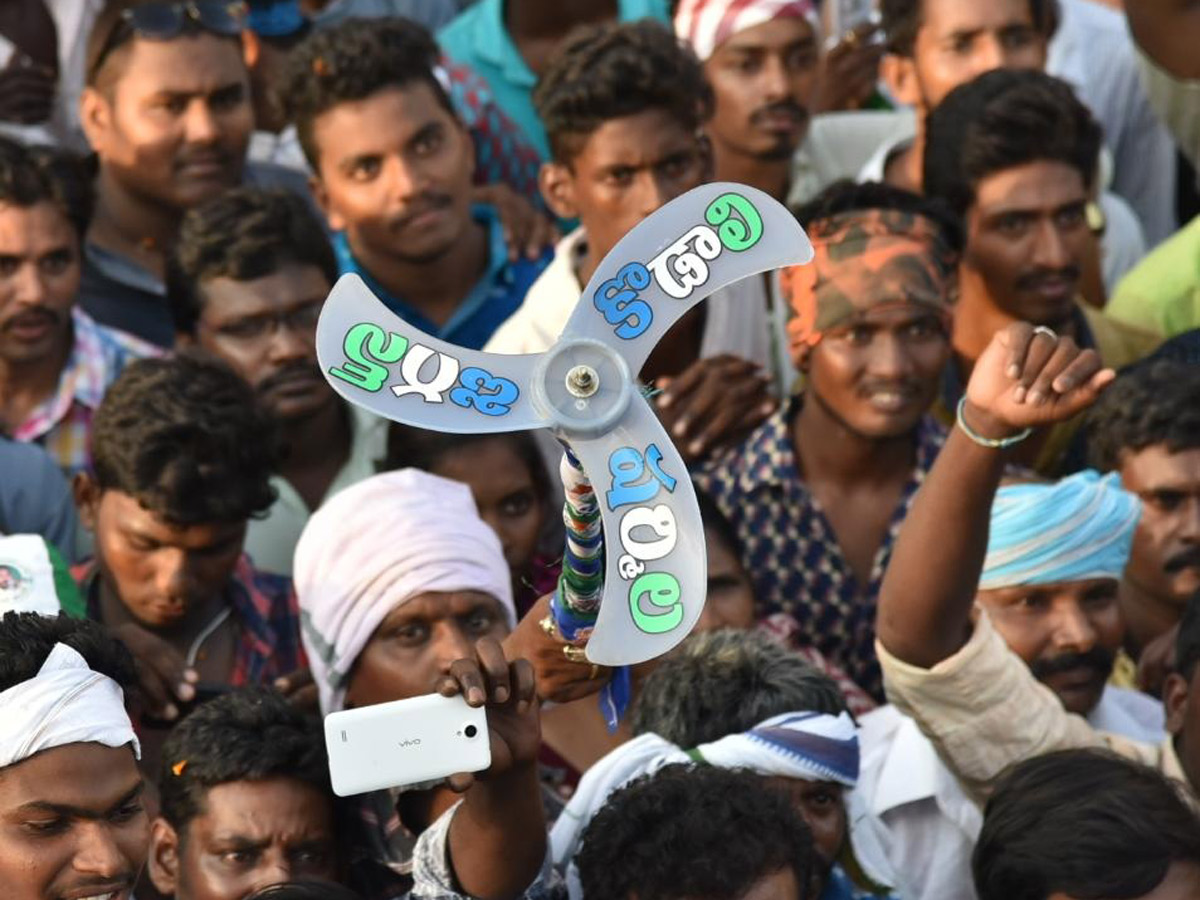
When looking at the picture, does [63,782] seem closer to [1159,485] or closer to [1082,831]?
[1082,831]

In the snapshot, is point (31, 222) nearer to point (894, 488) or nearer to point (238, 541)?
point (238, 541)

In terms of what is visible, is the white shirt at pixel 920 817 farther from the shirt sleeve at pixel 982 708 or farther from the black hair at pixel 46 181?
the black hair at pixel 46 181

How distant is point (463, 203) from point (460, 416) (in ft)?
11.1

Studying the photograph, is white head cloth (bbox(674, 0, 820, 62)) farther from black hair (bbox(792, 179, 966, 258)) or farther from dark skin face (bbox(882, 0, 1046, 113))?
black hair (bbox(792, 179, 966, 258))

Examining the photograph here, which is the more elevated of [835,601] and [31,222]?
[31,222]

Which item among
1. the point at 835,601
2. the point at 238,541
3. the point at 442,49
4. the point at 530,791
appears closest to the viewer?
the point at 530,791

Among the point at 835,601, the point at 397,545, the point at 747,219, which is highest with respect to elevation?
the point at 747,219

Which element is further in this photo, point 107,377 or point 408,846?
point 107,377

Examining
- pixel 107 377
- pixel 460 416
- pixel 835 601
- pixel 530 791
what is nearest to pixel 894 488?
pixel 835 601

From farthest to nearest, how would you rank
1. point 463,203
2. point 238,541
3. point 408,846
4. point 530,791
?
point 463,203
point 238,541
point 408,846
point 530,791

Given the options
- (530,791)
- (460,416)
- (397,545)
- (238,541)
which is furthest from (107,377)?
(460,416)

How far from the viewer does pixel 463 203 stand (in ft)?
21.4

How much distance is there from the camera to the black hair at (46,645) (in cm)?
379

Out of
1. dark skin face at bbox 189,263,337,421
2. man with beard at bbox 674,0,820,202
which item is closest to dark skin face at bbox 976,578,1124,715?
dark skin face at bbox 189,263,337,421
